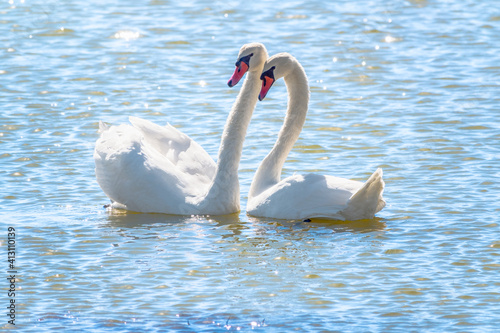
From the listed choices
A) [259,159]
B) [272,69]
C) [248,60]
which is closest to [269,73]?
[272,69]

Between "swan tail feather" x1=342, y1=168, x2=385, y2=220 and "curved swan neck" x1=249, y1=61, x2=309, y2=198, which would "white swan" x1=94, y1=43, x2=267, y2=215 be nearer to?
"curved swan neck" x1=249, y1=61, x2=309, y2=198

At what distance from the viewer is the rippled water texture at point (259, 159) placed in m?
8.80

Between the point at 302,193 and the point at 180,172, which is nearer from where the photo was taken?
the point at 302,193

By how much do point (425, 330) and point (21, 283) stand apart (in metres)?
3.49

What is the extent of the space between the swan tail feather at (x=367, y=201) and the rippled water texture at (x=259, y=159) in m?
0.19

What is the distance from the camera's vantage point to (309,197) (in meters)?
10.8

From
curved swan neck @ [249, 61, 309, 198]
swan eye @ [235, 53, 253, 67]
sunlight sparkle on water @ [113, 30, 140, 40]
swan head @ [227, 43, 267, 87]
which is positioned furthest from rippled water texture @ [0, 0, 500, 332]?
swan eye @ [235, 53, 253, 67]

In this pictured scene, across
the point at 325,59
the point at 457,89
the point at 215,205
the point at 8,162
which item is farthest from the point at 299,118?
the point at 325,59

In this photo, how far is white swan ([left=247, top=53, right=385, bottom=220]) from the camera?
35.2 ft

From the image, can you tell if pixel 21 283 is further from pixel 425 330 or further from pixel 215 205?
pixel 425 330

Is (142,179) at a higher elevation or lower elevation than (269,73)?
lower

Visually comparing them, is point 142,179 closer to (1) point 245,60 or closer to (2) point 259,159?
(1) point 245,60

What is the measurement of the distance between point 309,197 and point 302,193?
8cm

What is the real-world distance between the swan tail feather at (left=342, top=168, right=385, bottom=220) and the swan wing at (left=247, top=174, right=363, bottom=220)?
93 mm
